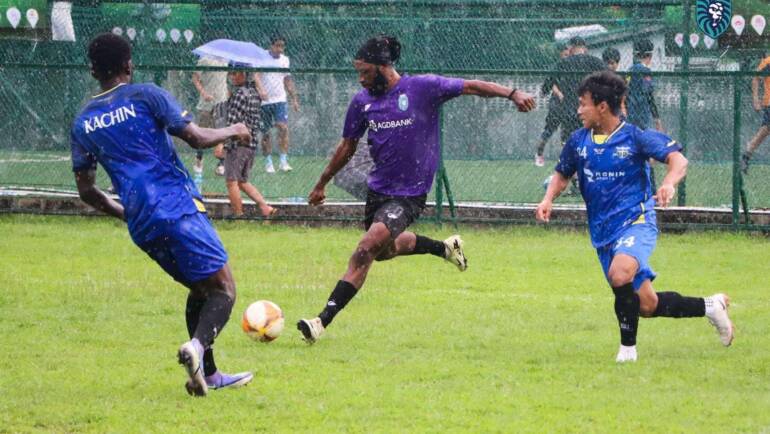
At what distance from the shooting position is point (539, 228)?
1532 centimetres

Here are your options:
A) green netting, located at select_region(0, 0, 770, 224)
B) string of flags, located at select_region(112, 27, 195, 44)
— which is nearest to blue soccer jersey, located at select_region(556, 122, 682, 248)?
green netting, located at select_region(0, 0, 770, 224)

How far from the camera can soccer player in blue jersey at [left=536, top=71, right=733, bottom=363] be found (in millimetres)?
8328

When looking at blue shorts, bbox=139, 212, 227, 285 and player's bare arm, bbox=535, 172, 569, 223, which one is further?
player's bare arm, bbox=535, 172, 569, 223

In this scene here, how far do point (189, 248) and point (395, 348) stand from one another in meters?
2.04

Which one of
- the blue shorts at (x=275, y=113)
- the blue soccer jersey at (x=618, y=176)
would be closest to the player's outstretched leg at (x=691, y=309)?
the blue soccer jersey at (x=618, y=176)

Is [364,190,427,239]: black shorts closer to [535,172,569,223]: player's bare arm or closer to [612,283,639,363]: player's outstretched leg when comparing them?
→ [535,172,569,223]: player's bare arm

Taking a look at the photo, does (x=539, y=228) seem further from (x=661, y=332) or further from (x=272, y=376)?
(x=272, y=376)

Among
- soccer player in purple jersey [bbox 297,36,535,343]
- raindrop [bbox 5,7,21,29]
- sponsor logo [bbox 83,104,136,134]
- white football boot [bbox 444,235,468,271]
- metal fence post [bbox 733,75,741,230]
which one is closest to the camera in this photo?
sponsor logo [bbox 83,104,136,134]

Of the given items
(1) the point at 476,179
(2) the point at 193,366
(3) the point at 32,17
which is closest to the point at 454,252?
(2) the point at 193,366

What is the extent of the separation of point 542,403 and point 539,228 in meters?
8.26

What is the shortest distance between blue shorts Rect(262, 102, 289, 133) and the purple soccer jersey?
6600mm

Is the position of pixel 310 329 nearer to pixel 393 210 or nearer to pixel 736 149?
pixel 393 210

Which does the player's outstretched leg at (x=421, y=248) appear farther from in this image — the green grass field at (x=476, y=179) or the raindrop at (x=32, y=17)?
the raindrop at (x=32, y=17)

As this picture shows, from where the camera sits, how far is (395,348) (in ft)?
29.1
